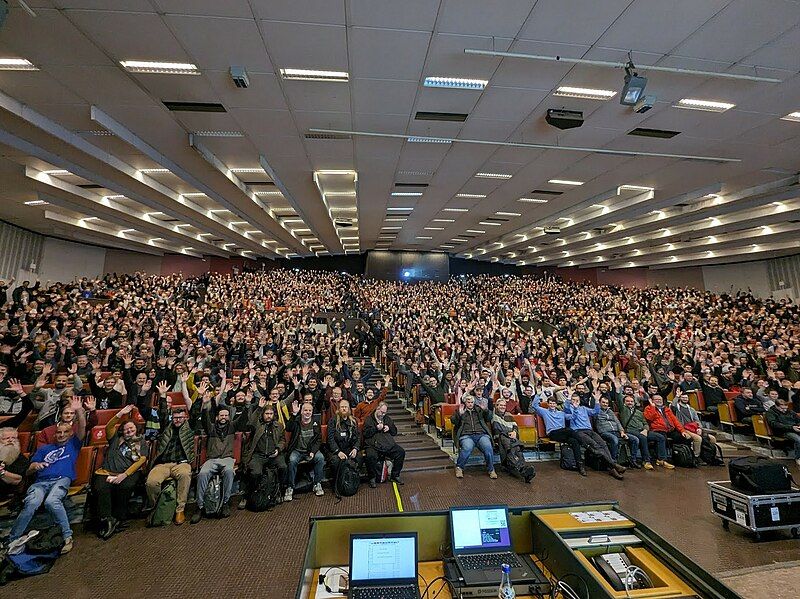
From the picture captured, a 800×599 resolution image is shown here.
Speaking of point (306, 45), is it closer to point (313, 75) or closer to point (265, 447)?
point (313, 75)

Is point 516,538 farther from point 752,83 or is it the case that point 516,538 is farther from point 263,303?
point 263,303

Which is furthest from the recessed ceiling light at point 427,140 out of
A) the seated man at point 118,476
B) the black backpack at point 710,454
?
the black backpack at point 710,454

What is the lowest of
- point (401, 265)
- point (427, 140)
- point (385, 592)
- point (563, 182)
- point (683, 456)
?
point (683, 456)

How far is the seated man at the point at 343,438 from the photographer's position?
16.5 feet

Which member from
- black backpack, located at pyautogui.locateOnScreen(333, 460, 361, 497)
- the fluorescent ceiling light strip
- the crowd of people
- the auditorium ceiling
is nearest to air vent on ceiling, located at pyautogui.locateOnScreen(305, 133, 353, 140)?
the auditorium ceiling

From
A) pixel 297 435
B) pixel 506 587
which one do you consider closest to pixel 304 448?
pixel 297 435

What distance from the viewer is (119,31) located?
13.7 feet

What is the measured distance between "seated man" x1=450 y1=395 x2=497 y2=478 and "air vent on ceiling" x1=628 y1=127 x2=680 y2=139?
543 centimetres

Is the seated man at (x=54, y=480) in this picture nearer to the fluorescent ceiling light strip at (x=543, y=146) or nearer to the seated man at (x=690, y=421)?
the fluorescent ceiling light strip at (x=543, y=146)

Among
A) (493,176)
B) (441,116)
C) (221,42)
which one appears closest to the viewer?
(221,42)

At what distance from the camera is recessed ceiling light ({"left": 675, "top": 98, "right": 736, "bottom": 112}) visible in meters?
5.62

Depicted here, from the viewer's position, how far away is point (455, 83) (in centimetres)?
529

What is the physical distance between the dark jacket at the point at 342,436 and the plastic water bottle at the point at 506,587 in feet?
10.7

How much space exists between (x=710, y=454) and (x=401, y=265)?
65.8 ft
